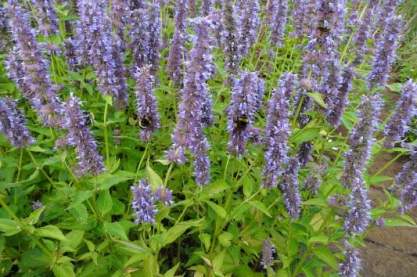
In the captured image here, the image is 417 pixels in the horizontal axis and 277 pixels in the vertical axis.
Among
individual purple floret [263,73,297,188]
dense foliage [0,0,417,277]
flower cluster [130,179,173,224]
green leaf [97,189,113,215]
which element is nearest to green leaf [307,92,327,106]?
dense foliage [0,0,417,277]

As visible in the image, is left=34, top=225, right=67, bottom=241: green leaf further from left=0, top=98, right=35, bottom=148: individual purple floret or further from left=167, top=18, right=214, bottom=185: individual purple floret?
left=167, top=18, right=214, bottom=185: individual purple floret

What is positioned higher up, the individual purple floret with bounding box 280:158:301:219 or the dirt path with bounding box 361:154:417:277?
the individual purple floret with bounding box 280:158:301:219

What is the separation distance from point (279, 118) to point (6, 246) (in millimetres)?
2376

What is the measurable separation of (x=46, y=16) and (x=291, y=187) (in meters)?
2.61

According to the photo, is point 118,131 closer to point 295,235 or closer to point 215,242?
point 215,242

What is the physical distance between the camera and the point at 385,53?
12.9 feet

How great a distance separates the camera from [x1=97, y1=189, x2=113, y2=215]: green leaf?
3182 mm

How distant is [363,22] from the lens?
4.96 m

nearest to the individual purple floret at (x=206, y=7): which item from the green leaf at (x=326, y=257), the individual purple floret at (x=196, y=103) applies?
the individual purple floret at (x=196, y=103)

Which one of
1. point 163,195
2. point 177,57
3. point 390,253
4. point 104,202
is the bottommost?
point 390,253

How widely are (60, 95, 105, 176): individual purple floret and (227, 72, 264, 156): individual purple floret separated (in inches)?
36.2

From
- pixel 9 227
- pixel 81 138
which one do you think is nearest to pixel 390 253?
pixel 81 138

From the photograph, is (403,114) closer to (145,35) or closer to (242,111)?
(242,111)

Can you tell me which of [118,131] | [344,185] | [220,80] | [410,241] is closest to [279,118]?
[344,185]
